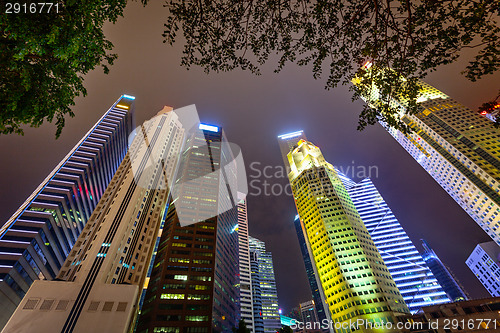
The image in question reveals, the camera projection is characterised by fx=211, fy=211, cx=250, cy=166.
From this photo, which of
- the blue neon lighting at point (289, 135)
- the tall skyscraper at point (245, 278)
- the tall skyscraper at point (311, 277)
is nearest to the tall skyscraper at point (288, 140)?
the blue neon lighting at point (289, 135)

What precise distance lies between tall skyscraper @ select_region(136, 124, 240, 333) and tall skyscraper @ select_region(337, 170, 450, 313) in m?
72.1

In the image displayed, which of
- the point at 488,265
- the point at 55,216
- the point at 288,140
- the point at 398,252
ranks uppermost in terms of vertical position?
the point at 288,140

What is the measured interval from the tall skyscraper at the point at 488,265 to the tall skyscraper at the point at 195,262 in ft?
418

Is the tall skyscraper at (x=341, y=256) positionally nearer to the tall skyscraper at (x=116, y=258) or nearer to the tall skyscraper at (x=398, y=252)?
the tall skyscraper at (x=398, y=252)

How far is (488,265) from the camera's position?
108m

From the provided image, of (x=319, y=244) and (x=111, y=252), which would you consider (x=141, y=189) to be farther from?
(x=319, y=244)

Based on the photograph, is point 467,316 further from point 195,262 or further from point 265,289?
point 265,289

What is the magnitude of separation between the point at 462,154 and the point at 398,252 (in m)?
53.4

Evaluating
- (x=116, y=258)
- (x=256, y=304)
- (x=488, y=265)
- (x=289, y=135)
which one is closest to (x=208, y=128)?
(x=289, y=135)

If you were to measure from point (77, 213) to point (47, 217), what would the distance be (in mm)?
12394

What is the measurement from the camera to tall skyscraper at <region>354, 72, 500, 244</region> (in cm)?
6462

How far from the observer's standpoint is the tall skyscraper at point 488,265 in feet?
335

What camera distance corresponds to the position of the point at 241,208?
14875cm

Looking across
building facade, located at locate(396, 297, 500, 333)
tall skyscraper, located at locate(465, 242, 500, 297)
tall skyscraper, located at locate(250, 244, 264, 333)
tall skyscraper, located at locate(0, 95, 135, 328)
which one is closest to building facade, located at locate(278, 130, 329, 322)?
tall skyscraper, located at locate(250, 244, 264, 333)
